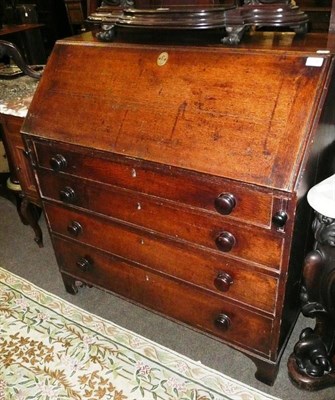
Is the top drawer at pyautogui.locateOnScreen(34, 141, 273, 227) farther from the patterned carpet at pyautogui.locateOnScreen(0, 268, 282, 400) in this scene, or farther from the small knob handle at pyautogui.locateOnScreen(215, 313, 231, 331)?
the patterned carpet at pyautogui.locateOnScreen(0, 268, 282, 400)

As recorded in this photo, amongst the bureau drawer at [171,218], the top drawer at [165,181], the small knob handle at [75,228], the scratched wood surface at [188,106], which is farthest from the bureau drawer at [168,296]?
the scratched wood surface at [188,106]

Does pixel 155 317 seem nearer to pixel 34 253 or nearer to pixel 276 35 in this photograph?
pixel 34 253

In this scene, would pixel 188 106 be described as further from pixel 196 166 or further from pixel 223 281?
pixel 223 281

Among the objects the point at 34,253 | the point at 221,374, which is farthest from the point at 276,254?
the point at 34,253

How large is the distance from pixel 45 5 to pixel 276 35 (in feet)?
15.5

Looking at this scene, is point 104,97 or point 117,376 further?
point 117,376

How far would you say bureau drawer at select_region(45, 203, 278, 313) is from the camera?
1.31 m

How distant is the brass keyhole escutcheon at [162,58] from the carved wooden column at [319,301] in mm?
650

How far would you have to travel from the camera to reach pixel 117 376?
1.65 m

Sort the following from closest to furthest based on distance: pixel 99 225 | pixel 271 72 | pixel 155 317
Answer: pixel 271 72 → pixel 99 225 → pixel 155 317

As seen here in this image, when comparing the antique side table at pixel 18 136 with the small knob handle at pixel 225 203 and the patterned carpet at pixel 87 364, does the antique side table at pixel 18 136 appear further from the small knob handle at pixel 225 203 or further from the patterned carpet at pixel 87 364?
the small knob handle at pixel 225 203

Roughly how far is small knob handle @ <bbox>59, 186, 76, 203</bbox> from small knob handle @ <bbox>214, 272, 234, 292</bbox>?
0.68m

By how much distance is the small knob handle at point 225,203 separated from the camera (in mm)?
1155

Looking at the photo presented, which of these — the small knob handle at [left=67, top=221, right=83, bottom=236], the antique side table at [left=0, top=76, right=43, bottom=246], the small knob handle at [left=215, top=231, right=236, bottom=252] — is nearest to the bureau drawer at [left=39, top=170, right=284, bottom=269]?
the small knob handle at [left=215, top=231, right=236, bottom=252]
